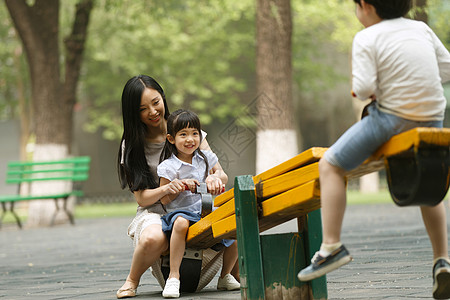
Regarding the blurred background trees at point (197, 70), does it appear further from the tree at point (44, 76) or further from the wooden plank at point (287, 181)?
the wooden plank at point (287, 181)

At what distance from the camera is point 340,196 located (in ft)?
11.1

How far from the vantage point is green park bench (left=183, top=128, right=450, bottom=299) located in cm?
324

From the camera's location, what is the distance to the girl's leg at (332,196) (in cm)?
337

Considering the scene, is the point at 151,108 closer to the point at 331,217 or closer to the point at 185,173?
the point at 185,173

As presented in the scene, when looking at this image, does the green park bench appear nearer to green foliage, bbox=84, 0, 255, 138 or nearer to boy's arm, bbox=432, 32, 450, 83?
boy's arm, bbox=432, 32, 450, 83

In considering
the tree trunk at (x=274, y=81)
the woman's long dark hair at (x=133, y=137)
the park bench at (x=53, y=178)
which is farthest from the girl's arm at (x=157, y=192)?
→ the park bench at (x=53, y=178)

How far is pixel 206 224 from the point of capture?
4.48m

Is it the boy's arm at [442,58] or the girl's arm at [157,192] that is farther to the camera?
the girl's arm at [157,192]

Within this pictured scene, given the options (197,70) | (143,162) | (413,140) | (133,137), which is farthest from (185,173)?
(197,70)

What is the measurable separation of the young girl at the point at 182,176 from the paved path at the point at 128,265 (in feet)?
0.63

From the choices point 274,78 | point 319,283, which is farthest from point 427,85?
point 274,78

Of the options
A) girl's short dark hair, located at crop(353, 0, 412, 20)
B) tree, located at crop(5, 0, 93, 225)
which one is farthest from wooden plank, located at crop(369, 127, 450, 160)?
tree, located at crop(5, 0, 93, 225)

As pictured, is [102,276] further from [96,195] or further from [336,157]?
[96,195]

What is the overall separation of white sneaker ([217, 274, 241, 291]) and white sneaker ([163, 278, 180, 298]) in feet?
1.30
